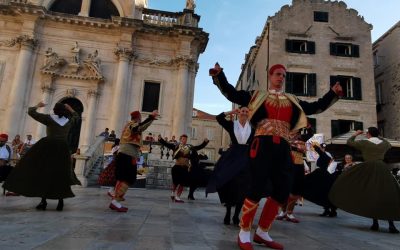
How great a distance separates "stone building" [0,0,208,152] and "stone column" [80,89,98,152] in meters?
0.06

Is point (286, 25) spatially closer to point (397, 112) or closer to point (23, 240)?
point (397, 112)

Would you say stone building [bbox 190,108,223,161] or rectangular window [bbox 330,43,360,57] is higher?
rectangular window [bbox 330,43,360,57]

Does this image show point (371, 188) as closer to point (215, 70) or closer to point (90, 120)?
point (215, 70)

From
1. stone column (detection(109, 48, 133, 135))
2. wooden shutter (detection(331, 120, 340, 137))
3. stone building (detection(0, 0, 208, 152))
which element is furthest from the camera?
wooden shutter (detection(331, 120, 340, 137))

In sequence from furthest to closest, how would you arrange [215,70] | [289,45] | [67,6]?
[289,45], [67,6], [215,70]

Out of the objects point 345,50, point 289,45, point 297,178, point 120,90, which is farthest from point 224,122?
point 345,50

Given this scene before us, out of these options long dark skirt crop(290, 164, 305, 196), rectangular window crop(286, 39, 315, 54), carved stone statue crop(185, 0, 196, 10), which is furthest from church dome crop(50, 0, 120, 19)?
long dark skirt crop(290, 164, 305, 196)

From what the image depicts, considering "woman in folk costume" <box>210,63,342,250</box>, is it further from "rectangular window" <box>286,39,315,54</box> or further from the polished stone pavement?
"rectangular window" <box>286,39,315,54</box>

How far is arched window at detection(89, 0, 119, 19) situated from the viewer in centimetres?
2267

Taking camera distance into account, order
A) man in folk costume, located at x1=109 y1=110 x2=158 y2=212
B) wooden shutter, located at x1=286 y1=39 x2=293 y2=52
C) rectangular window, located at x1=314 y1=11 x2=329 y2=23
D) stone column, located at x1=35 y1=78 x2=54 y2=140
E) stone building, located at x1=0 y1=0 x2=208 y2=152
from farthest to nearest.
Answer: rectangular window, located at x1=314 y1=11 x2=329 y2=23
wooden shutter, located at x1=286 y1=39 x2=293 y2=52
stone building, located at x1=0 y1=0 x2=208 y2=152
stone column, located at x1=35 y1=78 x2=54 y2=140
man in folk costume, located at x1=109 y1=110 x2=158 y2=212

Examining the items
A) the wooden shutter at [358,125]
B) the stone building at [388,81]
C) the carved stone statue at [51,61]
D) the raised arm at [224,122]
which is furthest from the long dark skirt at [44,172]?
the stone building at [388,81]

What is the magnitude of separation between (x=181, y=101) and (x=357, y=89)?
13439 mm

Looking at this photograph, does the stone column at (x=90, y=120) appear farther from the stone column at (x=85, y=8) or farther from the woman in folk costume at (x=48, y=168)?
the woman in folk costume at (x=48, y=168)

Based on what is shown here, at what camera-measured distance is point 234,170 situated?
5.64 meters
